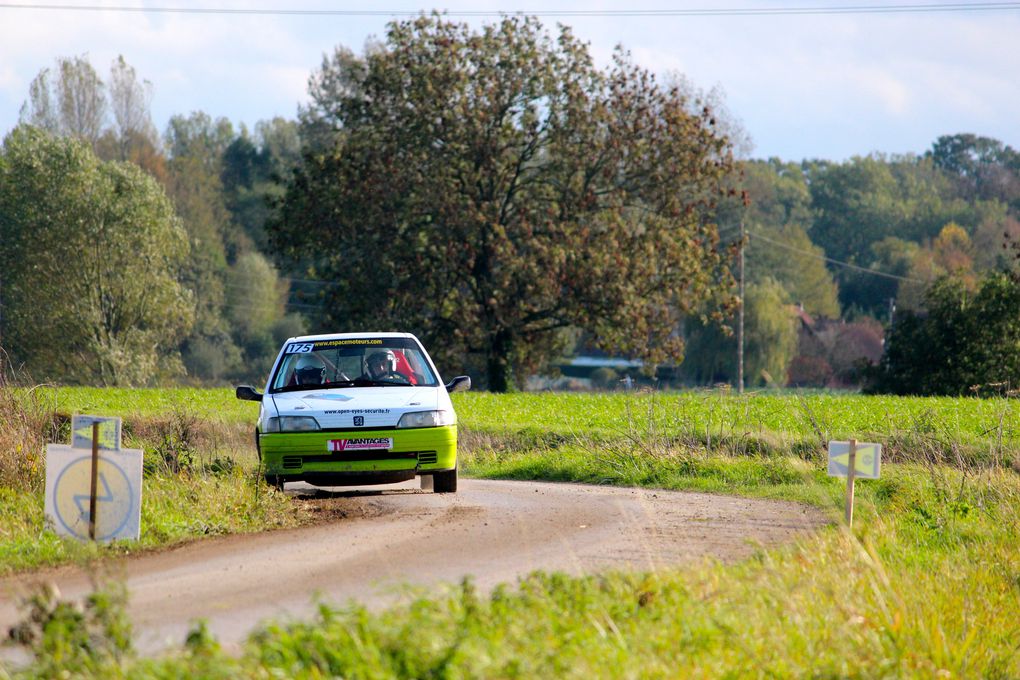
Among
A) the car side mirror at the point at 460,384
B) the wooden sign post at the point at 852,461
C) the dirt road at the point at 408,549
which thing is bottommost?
the dirt road at the point at 408,549

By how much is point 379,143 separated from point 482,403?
13.2 meters

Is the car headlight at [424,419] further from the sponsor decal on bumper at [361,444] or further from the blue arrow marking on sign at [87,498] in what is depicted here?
the blue arrow marking on sign at [87,498]

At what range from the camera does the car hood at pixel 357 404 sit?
13.4 metres

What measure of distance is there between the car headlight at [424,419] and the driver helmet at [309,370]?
1562mm

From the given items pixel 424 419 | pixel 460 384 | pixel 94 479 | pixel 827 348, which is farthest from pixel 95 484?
pixel 827 348

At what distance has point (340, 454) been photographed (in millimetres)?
13352

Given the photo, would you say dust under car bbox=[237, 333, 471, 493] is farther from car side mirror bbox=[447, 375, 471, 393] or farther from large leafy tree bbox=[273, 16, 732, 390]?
large leafy tree bbox=[273, 16, 732, 390]

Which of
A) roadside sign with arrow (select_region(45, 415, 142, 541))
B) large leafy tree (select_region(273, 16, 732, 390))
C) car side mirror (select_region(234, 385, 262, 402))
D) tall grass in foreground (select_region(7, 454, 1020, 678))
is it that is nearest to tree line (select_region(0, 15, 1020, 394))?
large leafy tree (select_region(273, 16, 732, 390))

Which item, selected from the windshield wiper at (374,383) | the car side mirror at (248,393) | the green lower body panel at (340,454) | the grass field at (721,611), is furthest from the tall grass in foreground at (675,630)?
the car side mirror at (248,393)

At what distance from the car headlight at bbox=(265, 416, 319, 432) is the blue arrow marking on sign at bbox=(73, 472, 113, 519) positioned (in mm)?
3272

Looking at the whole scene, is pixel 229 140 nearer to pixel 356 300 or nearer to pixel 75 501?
pixel 356 300

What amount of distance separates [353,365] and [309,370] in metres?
0.49

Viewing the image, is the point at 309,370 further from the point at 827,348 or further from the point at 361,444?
the point at 827,348

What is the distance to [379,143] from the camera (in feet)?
148
